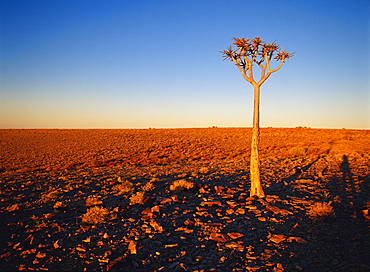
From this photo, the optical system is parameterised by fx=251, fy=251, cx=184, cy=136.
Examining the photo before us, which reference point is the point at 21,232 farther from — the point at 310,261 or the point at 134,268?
the point at 310,261

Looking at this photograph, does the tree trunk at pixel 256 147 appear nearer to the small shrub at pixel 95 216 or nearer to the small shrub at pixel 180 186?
the small shrub at pixel 180 186

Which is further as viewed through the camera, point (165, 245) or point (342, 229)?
point (342, 229)

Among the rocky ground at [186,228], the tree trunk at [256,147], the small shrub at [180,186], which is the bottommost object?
the rocky ground at [186,228]

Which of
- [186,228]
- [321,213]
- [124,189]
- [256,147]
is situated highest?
[256,147]

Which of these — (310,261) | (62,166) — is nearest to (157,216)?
(310,261)

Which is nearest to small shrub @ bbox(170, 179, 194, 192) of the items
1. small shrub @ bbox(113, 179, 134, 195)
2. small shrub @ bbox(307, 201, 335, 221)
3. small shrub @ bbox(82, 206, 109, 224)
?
small shrub @ bbox(113, 179, 134, 195)

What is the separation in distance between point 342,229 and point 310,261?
1.98 metres

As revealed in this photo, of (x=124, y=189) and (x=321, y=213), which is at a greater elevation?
(x=321, y=213)

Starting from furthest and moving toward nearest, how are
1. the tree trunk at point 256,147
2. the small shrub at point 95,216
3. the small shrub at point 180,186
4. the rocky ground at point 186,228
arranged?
the small shrub at point 180,186 < the tree trunk at point 256,147 < the small shrub at point 95,216 < the rocky ground at point 186,228

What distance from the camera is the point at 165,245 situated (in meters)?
5.26

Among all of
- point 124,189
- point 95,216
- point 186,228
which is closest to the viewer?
point 186,228

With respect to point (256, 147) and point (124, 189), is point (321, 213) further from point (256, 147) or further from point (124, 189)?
point (124, 189)

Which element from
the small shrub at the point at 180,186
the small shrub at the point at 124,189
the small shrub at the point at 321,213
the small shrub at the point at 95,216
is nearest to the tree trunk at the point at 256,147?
the small shrub at the point at 321,213

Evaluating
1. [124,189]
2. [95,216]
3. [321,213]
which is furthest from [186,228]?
[124,189]
